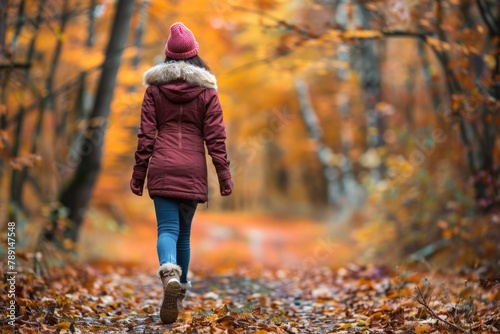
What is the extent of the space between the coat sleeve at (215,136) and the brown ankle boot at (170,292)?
73 cm

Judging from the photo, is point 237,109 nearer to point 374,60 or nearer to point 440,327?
point 374,60

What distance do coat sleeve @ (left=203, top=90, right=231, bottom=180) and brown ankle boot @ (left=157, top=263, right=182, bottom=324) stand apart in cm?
73

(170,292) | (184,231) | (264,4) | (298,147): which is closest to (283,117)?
(298,147)

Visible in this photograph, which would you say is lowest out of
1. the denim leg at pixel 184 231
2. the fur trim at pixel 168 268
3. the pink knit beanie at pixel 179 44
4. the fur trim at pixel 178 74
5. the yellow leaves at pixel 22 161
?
the fur trim at pixel 168 268

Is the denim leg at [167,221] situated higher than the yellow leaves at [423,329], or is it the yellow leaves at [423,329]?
the denim leg at [167,221]

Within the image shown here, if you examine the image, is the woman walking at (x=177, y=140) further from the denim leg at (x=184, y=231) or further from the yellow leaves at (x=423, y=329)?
the yellow leaves at (x=423, y=329)

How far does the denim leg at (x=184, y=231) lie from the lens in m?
4.28

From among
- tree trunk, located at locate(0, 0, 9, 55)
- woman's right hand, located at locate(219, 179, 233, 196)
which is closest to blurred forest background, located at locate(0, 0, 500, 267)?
tree trunk, located at locate(0, 0, 9, 55)

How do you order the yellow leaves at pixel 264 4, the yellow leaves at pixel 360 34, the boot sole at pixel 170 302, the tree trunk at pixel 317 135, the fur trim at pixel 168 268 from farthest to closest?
the tree trunk at pixel 317 135
the yellow leaves at pixel 264 4
the yellow leaves at pixel 360 34
the fur trim at pixel 168 268
the boot sole at pixel 170 302

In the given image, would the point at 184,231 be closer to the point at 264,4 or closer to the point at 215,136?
the point at 215,136

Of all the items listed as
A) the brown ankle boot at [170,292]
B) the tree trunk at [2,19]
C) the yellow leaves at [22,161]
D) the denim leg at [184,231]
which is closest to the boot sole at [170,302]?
the brown ankle boot at [170,292]

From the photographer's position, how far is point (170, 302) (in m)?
3.94

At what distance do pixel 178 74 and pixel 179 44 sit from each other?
0.26m

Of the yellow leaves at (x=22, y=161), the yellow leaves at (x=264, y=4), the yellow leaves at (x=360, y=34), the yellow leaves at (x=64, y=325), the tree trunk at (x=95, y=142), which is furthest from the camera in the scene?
the tree trunk at (x=95, y=142)
